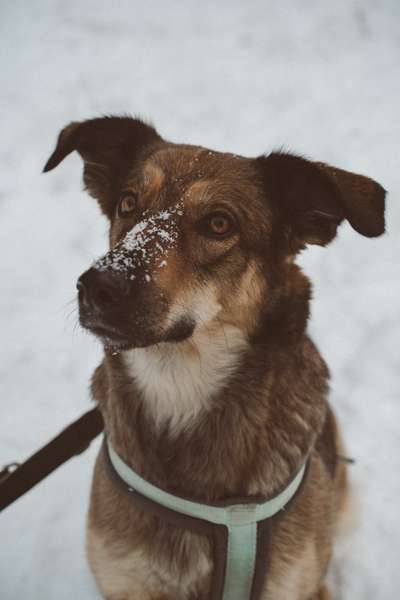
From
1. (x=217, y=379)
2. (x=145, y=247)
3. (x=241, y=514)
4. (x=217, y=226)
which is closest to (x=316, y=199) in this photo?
(x=217, y=226)

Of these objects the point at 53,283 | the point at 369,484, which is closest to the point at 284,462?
the point at 369,484

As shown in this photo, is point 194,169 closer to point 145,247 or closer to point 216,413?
point 145,247

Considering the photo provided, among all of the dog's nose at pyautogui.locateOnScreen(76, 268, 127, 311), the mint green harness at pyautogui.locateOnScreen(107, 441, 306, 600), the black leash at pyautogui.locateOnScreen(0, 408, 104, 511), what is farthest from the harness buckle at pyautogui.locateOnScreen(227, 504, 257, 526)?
the dog's nose at pyautogui.locateOnScreen(76, 268, 127, 311)

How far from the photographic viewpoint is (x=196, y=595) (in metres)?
2.22

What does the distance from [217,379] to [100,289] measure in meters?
0.71

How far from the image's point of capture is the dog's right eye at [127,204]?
229 centimetres

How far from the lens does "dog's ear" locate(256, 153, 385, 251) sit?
1.91 m

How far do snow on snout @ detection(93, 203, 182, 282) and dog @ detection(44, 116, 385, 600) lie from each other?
0.01 m

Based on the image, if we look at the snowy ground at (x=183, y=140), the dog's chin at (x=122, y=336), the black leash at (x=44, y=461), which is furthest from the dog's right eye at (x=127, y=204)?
the snowy ground at (x=183, y=140)

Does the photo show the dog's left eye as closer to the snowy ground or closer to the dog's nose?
the dog's nose

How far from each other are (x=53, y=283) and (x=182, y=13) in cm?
401

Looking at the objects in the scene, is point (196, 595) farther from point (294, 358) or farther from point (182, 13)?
point (182, 13)

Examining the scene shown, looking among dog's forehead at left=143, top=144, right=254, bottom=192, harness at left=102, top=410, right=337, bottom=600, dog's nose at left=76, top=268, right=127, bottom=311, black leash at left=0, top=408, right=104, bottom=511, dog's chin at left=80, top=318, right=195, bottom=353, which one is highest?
dog's forehead at left=143, top=144, right=254, bottom=192

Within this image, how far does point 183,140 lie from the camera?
542 centimetres
